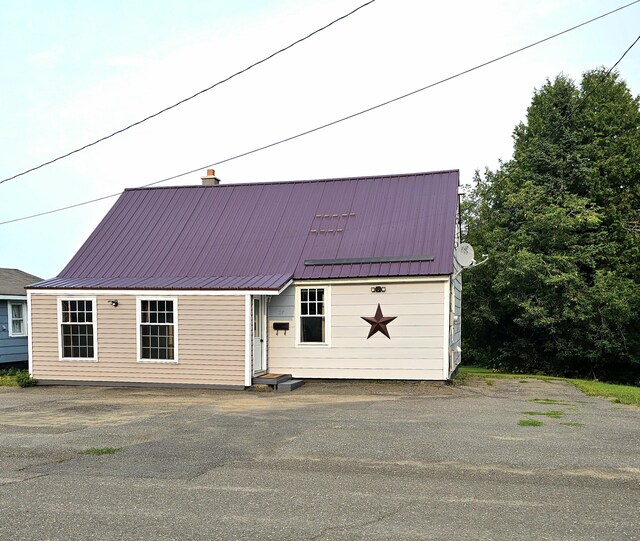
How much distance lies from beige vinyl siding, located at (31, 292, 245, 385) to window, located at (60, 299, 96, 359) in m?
0.18

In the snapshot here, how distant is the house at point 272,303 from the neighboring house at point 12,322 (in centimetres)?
571

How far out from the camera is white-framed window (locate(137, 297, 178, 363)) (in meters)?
16.5

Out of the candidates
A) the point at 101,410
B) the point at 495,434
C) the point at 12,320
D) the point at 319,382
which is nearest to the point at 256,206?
the point at 319,382

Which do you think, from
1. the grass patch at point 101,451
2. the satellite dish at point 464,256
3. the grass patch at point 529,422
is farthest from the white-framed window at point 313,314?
the grass patch at point 101,451

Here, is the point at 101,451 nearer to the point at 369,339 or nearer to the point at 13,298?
the point at 369,339

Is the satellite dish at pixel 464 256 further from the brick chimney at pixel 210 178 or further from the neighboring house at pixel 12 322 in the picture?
the neighboring house at pixel 12 322

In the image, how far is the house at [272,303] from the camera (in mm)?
16219

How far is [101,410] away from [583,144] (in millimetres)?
25741

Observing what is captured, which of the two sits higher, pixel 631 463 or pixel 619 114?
pixel 619 114

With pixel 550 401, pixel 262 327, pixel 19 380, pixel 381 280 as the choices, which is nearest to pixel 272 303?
pixel 262 327

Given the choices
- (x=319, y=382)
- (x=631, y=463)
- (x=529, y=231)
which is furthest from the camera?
(x=529, y=231)

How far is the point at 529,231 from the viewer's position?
2719 cm

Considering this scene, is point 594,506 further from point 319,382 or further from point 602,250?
point 602,250

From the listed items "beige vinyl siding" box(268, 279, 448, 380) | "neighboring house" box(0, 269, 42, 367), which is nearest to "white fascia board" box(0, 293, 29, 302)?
"neighboring house" box(0, 269, 42, 367)
